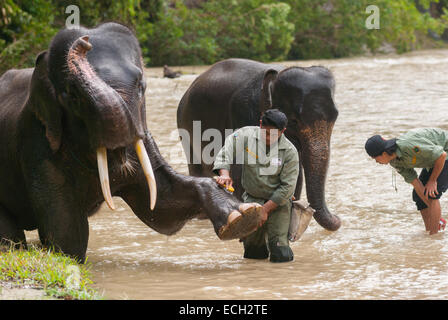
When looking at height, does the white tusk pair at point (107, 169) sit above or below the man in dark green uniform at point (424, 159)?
above

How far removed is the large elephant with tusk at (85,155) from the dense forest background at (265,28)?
498 inches

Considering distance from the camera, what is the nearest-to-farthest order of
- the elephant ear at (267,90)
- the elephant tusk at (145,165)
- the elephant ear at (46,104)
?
1. the elephant tusk at (145,165)
2. the elephant ear at (46,104)
3. the elephant ear at (267,90)

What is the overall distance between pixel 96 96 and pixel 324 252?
270 centimetres

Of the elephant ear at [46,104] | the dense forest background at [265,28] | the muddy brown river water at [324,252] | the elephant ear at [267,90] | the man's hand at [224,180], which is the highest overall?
the elephant ear at [46,104]

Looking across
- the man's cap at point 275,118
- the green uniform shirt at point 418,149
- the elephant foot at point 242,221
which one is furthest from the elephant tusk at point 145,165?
the green uniform shirt at point 418,149

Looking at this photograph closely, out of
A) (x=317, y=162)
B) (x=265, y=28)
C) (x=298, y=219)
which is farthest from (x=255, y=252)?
(x=265, y=28)

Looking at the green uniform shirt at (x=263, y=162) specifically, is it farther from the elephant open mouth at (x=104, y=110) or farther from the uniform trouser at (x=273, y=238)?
the elephant open mouth at (x=104, y=110)

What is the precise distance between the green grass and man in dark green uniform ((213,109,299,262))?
1553 millimetres

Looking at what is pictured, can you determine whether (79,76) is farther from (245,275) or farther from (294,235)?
(294,235)

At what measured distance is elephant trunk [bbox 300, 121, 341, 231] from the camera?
7100 mm

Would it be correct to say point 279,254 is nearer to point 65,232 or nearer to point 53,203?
point 65,232

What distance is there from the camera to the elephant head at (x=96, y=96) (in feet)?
16.2

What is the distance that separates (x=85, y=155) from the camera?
17.8 ft

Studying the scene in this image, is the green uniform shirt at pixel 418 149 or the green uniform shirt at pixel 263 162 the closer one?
the green uniform shirt at pixel 263 162
